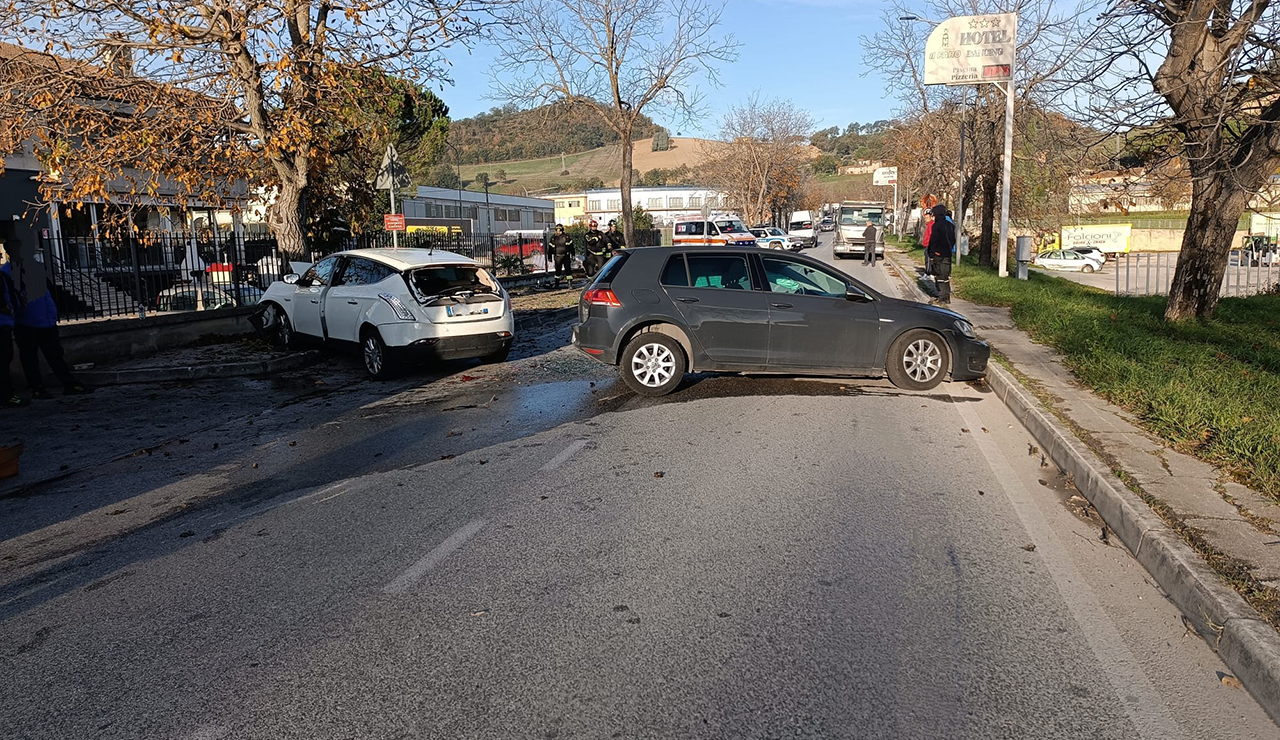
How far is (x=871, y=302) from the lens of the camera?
998cm

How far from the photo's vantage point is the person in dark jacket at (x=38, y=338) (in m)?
10.7

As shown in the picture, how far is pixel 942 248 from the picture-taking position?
18.4m

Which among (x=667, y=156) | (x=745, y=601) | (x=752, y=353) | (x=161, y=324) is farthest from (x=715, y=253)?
(x=667, y=156)

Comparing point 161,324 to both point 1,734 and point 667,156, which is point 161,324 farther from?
point 667,156

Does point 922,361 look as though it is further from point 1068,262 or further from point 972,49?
point 1068,262

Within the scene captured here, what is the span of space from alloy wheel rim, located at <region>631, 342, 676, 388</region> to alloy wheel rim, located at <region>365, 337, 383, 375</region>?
3778mm

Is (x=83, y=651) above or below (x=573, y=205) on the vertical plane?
below

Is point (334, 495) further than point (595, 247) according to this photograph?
No

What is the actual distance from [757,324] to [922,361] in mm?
1951

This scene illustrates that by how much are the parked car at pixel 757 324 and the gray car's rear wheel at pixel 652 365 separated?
0.01 m

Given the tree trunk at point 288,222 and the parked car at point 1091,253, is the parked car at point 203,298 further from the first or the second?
the parked car at point 1091,253

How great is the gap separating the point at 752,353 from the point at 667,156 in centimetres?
15768

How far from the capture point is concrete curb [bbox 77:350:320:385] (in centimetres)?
1223

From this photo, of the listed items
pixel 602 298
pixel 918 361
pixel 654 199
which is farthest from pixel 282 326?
pixel 654 199
